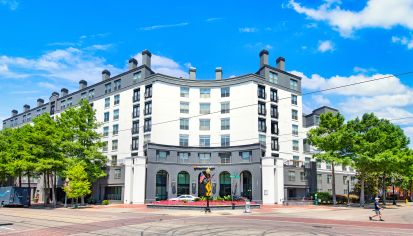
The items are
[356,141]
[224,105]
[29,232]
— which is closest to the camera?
[29,232]

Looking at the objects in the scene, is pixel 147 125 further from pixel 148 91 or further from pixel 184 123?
pixel 184 123

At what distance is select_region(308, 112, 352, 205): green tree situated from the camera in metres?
51.5

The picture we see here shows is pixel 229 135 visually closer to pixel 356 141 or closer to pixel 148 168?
pixel 148 168

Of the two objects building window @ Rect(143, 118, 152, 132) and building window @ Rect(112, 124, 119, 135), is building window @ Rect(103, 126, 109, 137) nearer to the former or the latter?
building window @ Rect(112, 124, 119, 135)

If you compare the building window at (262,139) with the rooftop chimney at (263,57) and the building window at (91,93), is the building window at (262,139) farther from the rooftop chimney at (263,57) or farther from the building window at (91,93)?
the building window at (91,93)

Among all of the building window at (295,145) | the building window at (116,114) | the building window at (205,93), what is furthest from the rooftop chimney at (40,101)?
the building window at (295,145)

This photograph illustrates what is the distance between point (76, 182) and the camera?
48750 mm

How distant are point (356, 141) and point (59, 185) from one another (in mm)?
53771

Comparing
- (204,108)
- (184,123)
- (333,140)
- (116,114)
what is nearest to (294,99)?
(333,140)

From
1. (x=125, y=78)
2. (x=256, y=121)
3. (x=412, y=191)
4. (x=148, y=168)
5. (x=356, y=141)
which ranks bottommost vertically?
(x=412, y=191)

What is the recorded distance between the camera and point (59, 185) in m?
67.2

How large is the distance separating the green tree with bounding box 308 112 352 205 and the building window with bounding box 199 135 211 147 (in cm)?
1700

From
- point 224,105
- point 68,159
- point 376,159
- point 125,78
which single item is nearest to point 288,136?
point 224,105

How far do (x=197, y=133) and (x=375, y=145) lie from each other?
92.5 ft
